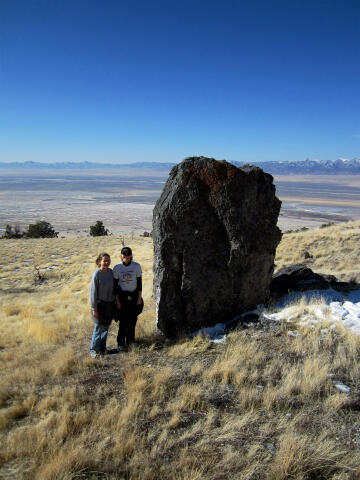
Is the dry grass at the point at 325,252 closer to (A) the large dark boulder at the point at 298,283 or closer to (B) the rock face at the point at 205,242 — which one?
(A) the large dark boulder at the point at 298,283

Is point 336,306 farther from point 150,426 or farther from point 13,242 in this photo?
point 13,242

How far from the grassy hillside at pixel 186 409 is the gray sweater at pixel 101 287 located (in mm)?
1001

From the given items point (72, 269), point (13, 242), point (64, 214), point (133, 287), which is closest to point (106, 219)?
point (64, 214)

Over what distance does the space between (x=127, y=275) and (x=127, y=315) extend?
0.79 m

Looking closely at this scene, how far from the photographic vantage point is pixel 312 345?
4.87m

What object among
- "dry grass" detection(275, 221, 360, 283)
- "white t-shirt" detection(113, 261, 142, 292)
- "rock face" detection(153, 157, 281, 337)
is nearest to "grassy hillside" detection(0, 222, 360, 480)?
"rock face" detection(153, 157, 281, 337)

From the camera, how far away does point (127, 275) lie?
551 centimetres

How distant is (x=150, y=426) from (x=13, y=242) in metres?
28.7

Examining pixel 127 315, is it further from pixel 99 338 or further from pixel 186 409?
pixel 186 409

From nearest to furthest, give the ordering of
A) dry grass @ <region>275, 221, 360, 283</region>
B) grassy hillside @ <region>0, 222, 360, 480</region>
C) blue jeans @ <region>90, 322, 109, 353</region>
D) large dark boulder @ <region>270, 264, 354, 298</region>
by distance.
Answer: grassy hillside @ <region>0, 222, 360, 480</region>
blue jeans @ <region>90, 322, 109, 353</region>
large dark boulder @ <region>270, 264, 354, 298</region>
dry grass @ <region>275, 221, 360, 283</region>

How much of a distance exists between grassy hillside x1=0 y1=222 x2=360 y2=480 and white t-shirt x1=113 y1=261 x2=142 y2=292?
1168 mm

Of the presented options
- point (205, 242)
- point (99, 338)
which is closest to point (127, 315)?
point (99, 338)

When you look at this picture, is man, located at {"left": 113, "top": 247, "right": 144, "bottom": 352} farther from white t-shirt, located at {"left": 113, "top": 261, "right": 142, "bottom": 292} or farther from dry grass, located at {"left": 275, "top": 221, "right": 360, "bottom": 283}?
dry grass, located at {"left": 275, "top": 221, "right": 360, "bottom": 283}

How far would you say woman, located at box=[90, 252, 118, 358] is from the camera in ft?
17.4
